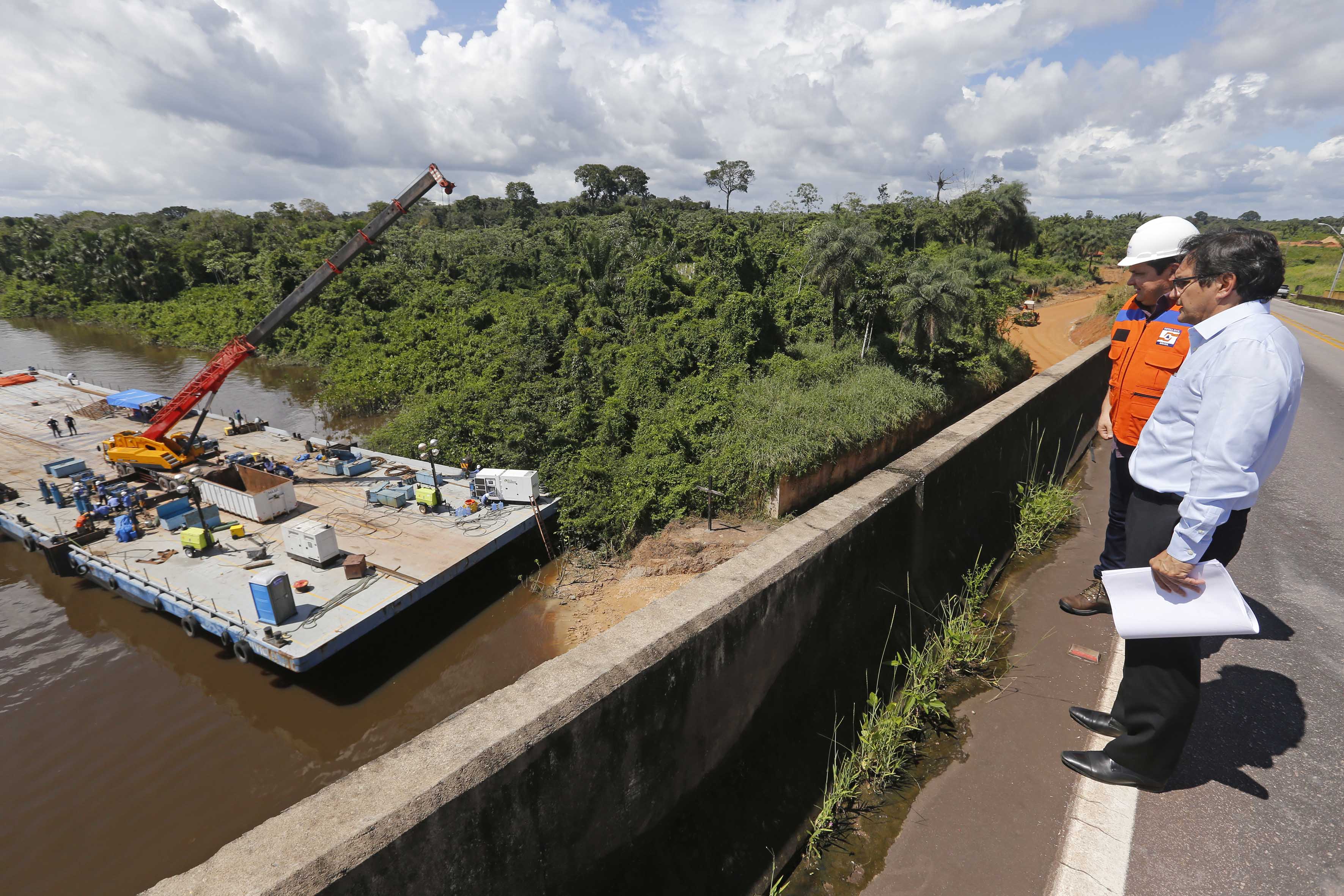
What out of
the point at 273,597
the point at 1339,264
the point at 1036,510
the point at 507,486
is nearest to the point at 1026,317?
the point at 1339,264

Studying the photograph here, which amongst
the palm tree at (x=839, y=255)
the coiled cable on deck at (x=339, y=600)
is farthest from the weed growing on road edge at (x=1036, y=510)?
the palm tree at (x=839, y=255)

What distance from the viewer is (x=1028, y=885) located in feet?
6.47

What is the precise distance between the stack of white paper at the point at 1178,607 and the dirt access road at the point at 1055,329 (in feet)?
56.9

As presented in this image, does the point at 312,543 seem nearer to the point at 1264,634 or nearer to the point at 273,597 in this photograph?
the point at 273,597

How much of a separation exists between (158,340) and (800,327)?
122 feet

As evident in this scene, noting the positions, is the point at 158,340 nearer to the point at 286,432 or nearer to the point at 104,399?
the point at 104,399

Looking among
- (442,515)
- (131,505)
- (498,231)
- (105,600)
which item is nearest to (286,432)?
(131,505)

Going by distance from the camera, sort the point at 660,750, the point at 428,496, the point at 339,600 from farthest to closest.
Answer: the point at 428,496, the point at 339,600, the point at 660,750

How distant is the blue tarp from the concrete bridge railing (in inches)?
811

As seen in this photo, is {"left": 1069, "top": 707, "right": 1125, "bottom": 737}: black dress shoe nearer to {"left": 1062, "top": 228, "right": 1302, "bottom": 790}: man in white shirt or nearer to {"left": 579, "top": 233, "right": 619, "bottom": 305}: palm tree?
{"left": 1062, "top": 228, "right": 1302, "bottom": 790}: man in white shirt

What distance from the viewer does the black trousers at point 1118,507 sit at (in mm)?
3320

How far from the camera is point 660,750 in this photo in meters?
1.96

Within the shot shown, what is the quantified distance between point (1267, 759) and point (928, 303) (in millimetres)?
14663

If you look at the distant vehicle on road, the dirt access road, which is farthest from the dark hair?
the distant vehicle on road
